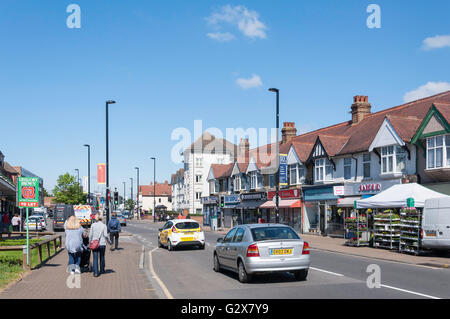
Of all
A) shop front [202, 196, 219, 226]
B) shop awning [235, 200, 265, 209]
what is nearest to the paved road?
shop awning [235, 200, 265, 209]

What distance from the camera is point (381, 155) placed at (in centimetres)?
3089

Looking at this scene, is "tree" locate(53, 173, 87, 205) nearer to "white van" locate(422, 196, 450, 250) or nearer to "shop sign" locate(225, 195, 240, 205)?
"shop sign" locate(225, 195, 240, 205)

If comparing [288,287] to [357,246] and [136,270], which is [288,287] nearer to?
[136,270]

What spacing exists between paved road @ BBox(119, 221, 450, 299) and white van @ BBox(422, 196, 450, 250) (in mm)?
2731

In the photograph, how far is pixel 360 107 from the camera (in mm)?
39094

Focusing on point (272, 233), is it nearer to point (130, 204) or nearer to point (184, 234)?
point (184, 234)

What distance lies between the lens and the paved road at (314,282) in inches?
412

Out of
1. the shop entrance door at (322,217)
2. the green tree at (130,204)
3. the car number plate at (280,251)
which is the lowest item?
the green tree at (130,204)

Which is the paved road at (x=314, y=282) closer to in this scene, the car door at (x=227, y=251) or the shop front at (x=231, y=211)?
the car door at (x=227, y=251)

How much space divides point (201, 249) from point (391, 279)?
12.7 m

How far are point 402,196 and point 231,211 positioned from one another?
36.3 m

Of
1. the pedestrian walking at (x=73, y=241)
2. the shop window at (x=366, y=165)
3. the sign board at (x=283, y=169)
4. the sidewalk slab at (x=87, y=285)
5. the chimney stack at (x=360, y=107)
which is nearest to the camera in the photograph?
the sidewalk slab at (x=87, y=285)

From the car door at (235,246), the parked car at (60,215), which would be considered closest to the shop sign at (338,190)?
the car door at (235,246)

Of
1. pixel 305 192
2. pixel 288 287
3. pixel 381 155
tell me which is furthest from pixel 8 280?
pixel 305 192
